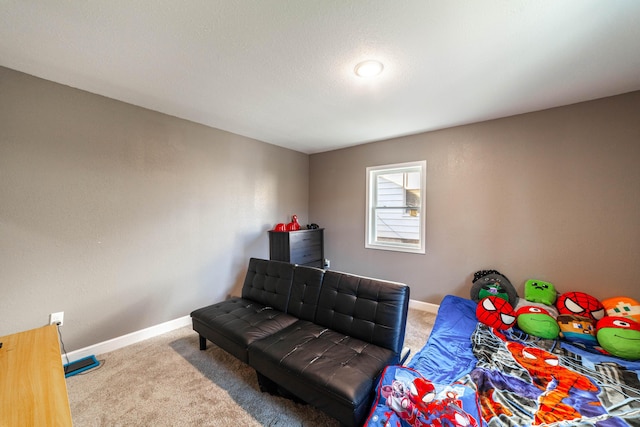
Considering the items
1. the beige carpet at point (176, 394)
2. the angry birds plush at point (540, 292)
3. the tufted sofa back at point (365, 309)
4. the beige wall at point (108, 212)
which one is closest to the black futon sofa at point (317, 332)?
the tufted sofa back at point (365, 309)

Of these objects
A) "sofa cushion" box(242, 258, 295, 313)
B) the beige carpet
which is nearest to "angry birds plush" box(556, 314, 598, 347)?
the beige carpet

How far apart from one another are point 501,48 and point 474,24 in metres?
0.36

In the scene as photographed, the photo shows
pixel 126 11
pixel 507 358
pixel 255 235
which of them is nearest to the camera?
pixel 126 11

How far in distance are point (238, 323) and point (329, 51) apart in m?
2.22

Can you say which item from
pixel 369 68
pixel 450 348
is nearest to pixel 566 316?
pixel 450 348

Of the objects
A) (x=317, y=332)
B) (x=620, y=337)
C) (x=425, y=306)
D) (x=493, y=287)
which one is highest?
(x=493, y=287)

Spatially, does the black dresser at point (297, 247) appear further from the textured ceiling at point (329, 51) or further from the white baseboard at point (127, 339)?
the textured ceiling at point (329, 51)

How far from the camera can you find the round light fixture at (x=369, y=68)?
177cm

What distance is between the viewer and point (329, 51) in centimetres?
164

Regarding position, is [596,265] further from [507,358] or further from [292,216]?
[292,216]

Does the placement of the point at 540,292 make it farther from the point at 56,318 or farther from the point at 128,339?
the point at 56,318

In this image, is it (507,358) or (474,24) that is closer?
(474,24)

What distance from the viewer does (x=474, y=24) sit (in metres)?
1.41

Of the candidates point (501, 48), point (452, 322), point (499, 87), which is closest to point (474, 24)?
point (501, 48)
